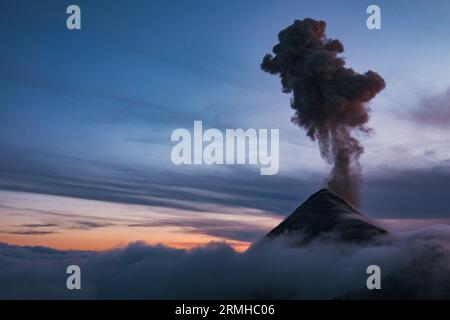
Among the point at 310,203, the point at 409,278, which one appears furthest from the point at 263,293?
the point at 409,278

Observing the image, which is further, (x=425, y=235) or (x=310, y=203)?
(x=310, y=203)

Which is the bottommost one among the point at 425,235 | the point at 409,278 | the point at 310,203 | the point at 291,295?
the point at 291,295

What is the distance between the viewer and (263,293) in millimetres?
117250

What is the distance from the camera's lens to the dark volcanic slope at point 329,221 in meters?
83.2

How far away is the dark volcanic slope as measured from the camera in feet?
273

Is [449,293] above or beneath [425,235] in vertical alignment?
beneath

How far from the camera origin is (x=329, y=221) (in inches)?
3406
